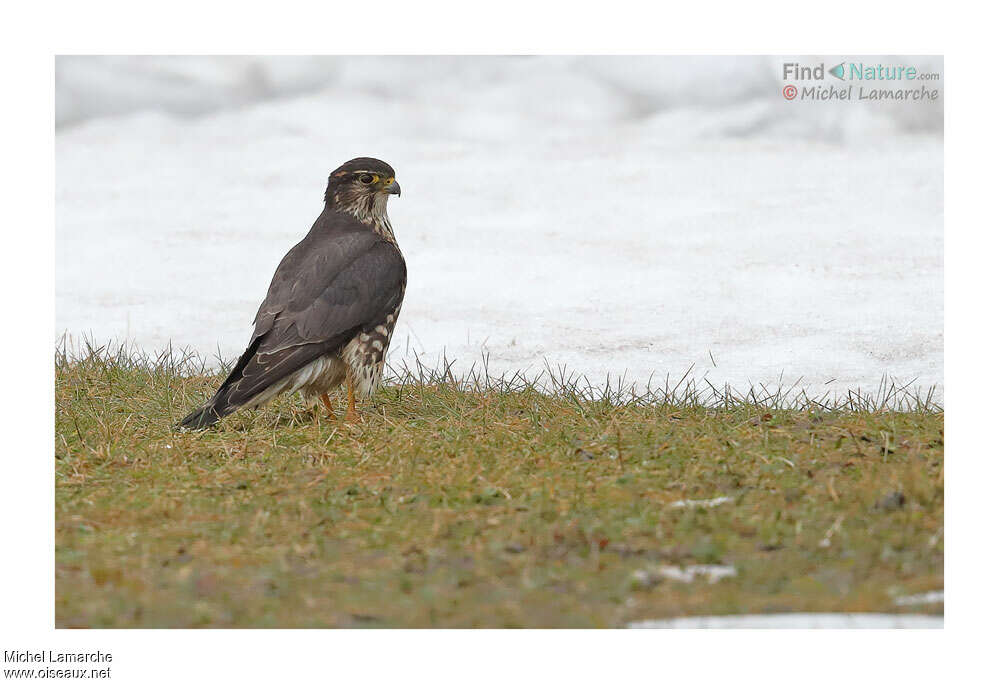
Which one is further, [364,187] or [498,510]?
[364,187]

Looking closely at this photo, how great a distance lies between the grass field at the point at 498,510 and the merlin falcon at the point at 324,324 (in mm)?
202

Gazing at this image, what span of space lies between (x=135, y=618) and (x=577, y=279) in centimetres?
639

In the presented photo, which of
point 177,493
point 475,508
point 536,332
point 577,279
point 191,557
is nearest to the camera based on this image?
point 191,557

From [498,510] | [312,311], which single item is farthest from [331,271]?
[498,510]

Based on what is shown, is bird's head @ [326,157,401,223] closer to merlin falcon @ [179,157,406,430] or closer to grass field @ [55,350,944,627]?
merlin falcon @ [179,157,406,430]

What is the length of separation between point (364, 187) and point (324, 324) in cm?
116

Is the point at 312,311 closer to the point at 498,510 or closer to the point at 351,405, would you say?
the point at 351,405

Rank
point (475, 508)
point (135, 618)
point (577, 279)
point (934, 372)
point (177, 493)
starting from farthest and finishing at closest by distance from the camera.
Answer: point (577, 279) → point (934, 372) → point (177, 493) → point (475, 508) → point (135, 618)

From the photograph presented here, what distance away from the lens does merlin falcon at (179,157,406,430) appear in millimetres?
6555

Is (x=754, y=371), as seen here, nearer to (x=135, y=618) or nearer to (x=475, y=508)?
(x=475, y=508)

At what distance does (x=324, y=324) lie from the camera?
6.74 m

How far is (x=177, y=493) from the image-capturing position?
532cm

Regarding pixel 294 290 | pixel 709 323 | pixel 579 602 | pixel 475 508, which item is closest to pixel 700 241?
pixel 709 323

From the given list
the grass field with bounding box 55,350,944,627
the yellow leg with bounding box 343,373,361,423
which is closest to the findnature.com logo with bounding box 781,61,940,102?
the grass field with bounding box 55,350,944,627
